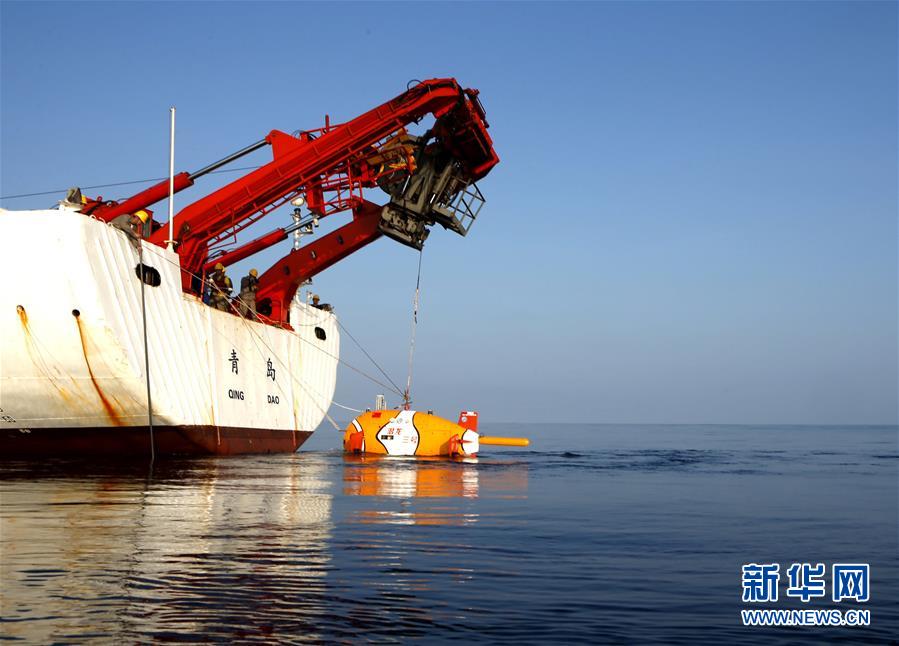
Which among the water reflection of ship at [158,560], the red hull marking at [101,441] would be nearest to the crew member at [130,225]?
the red hull marking at [101,441]

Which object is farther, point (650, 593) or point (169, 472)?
point (169, 472)

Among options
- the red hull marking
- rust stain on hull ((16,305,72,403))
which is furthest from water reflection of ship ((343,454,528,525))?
rust stain on hull ((16,305,72,403))

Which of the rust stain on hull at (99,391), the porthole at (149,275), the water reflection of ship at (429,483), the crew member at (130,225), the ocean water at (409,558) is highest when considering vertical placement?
the crew member at (130,225)

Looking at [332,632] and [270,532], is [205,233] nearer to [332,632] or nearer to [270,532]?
[270,532]

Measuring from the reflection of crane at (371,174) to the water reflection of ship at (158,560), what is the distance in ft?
54.5

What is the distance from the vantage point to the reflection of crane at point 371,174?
1232 inches

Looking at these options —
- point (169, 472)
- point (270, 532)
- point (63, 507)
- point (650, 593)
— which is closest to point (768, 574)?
point (650, 593)

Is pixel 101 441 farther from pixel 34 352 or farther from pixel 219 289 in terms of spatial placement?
pixel 219 289

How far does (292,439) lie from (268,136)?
13.3 metres

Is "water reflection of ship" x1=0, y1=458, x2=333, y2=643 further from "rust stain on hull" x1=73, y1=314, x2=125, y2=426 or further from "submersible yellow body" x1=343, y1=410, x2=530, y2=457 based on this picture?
"submersible yellow body" x1=343, y1=410, x2=530, y2=457

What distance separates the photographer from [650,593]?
7.64m

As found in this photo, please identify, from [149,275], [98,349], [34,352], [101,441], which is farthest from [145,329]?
[101,441]

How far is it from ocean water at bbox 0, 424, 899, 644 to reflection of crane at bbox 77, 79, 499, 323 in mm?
13902

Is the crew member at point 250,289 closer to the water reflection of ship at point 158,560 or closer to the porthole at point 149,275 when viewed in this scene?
the porthole at point 149,275
